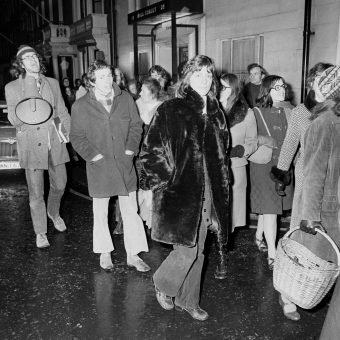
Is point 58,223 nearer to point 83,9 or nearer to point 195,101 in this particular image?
point 195,101

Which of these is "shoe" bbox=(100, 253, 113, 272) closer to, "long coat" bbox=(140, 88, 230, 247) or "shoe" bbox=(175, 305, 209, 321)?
"shoe" bbox=(175, 305, 209, 321)

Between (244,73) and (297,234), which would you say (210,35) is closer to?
(244,73)

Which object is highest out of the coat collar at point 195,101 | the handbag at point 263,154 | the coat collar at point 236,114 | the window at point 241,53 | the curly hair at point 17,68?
the window at point 241,53

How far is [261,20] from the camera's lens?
10766 mm

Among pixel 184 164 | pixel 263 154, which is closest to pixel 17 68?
pixel 184 164

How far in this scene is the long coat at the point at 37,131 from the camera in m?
5.17

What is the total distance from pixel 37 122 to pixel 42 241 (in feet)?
4.53

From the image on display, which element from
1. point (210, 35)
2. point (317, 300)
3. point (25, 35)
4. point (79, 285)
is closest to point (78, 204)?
point (79, 285)

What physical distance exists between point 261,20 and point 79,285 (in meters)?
8.29

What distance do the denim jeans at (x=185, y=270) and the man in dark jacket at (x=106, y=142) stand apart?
1.06m

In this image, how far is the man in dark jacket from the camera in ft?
14.4

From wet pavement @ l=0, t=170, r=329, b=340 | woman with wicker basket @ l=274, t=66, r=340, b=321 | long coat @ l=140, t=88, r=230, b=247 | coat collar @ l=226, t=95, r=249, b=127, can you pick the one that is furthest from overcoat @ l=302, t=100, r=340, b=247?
coat collar @ l=226, t=95, r=249, b=127

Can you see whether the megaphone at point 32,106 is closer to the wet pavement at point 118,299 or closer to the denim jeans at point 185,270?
the wet pavement at point 118,299

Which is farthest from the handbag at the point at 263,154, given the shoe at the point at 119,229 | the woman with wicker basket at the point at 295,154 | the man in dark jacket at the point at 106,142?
the shoe at the point at 119,229
